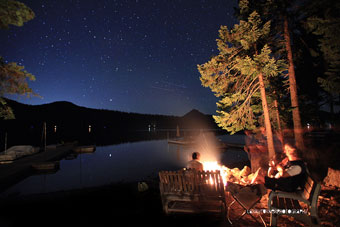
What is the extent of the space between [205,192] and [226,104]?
6040mm

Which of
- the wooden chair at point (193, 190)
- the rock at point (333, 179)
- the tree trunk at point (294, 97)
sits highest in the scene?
the tree trunk at point (294, 97)

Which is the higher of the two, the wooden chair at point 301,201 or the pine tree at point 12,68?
the pine tree at point 12,68

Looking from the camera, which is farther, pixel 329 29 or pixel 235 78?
pixel 235 78

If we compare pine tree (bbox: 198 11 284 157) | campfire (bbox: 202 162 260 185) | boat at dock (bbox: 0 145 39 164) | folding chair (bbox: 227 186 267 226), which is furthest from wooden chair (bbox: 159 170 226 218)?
boat at dock (bbox: 0 145 39 164)

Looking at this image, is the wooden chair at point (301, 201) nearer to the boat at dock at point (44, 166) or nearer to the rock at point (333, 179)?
the rock at point (333, 179)

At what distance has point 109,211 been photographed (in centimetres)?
666

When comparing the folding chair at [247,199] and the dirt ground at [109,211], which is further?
the dirt ground at [109,211]

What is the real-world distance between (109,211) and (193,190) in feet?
12.2

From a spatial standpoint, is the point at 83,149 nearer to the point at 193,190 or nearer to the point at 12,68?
the point at 12,68

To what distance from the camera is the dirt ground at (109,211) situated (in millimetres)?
5133

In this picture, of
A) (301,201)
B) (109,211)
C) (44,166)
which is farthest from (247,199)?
(44,166)

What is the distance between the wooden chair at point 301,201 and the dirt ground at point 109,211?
663 mm

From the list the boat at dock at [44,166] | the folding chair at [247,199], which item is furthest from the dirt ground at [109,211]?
the boat at dock at [44,166]

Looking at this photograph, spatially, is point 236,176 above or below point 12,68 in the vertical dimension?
below
